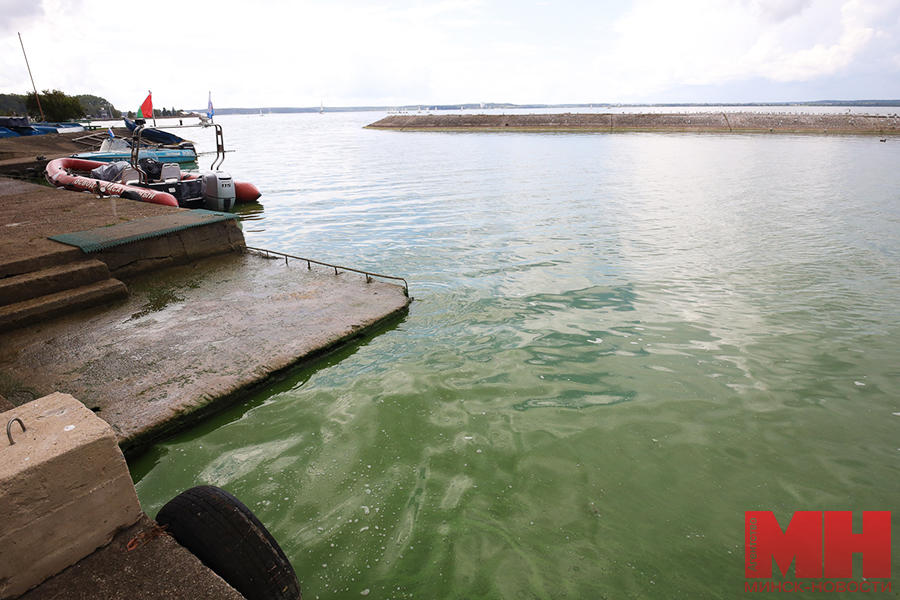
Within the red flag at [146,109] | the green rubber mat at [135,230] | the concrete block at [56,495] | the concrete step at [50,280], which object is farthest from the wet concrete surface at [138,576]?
the red flag at [146,109]

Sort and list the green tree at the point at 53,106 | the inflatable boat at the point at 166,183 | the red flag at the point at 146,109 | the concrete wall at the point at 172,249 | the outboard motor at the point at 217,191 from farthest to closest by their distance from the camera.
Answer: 1. the green tree at the point at 53,106
2. the red flag at the point at 146,109
3. the outboard motor at the point at 217,191
4. the inflatable boat at the point at 166,183
5. the concrete wall at the point at 172,249

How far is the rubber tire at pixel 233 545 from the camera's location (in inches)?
102

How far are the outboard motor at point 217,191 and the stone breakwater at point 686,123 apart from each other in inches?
2564

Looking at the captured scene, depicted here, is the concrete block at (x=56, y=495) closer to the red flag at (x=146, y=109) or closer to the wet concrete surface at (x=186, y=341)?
the wet concrete surface at (x=186, y=341)

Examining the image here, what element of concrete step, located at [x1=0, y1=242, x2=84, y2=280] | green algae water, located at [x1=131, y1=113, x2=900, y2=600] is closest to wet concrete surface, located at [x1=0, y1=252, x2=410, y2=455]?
green algae water, located at [x1=131, y1=113, x2=900, y2=600]

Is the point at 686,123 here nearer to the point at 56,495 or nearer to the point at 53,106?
the point at 56,495

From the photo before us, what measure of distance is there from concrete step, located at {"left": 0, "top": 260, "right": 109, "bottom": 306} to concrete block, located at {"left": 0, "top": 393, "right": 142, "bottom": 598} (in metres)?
5.35

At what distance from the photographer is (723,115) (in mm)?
69625

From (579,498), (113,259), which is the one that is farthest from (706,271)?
(113,259)

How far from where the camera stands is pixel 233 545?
2635 millimetres

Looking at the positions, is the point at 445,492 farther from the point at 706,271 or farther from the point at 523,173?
the point at 523,173

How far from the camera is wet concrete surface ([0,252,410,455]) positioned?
16.0 ft

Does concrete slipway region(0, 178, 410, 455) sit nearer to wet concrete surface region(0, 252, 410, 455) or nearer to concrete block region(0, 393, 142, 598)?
wet concrete surface region(0, 252, 410, 455)

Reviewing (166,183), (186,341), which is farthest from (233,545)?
(166,183)
